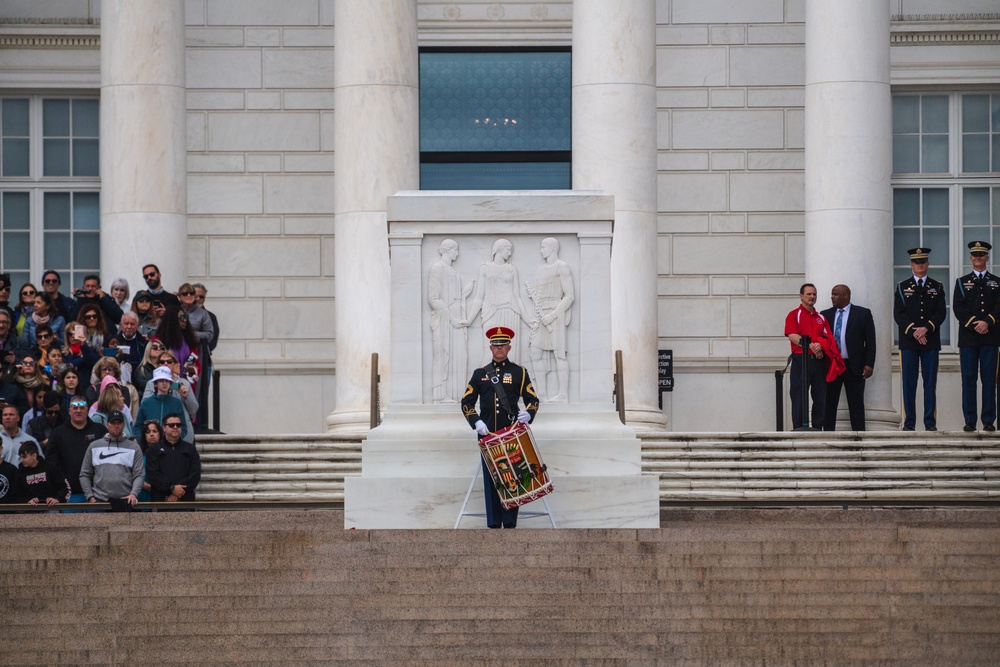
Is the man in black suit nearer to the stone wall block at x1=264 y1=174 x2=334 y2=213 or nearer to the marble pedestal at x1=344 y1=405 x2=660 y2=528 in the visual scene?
the marble pedestal at x1=344 y1=405 x2=660 y2=528

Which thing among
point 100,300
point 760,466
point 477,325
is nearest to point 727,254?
point 760,466

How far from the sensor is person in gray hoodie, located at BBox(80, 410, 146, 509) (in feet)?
75.0

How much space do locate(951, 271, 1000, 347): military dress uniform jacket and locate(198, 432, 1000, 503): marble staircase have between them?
1117mm

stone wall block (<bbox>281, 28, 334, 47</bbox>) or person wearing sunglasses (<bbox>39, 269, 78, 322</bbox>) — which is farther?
stone wall block (<bbox>281, 28, 334, 47</bbox>)

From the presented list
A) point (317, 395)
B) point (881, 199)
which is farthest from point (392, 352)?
point (317, 395)

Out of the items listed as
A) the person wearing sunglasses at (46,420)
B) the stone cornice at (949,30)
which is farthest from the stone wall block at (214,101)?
the person wearing sunglasses at (46,420)

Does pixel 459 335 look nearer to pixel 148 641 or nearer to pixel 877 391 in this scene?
pixel 148 641

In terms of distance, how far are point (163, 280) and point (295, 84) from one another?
244 inches

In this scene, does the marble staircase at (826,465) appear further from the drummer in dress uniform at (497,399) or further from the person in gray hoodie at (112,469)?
the person in gray hoodie at (112,469)

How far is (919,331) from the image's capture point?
1049 inches

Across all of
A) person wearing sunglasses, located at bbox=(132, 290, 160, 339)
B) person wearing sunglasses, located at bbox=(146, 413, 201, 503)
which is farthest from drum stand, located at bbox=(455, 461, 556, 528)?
person wearing sunglasses, located at bbox=(132, 290, 160, 339)

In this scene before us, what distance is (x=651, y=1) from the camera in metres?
29.5

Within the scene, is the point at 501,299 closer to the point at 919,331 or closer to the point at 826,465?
the point at 826,465

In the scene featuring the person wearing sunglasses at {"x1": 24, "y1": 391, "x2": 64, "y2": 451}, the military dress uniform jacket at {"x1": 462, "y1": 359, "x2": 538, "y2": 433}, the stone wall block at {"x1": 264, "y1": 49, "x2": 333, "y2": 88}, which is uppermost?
the stone wall block at {"x1": 264, "y1": 49, "x2": 333, "y2": 88}
